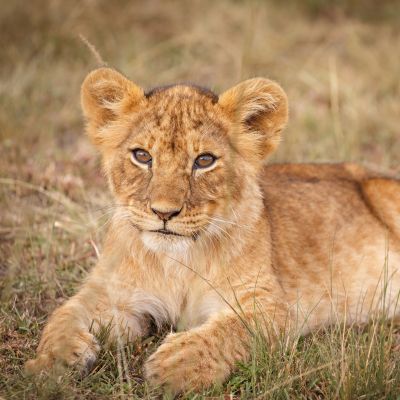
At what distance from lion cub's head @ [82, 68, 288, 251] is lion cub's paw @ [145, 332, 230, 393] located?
0.44 m

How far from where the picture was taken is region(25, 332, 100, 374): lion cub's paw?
3.15 metres

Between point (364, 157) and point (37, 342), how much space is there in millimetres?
3866

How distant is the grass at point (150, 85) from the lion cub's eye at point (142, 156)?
473 millimetres

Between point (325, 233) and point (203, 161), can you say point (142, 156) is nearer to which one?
point (203, 161)

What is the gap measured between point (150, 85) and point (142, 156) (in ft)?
13.1

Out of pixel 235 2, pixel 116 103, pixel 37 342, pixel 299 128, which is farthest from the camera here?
pixel 235 2

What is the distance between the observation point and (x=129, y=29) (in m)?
9.38

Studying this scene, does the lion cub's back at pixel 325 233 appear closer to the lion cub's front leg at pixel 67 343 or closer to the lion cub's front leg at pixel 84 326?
the lion cub's front leg at pixel 84 326

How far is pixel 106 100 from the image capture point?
3.93 m

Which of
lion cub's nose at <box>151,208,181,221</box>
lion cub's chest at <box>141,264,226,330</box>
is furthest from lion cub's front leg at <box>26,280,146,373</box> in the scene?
lion cub's nose at <box>151,208,181,221</box>

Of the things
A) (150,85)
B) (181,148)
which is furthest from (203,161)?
(150,85)

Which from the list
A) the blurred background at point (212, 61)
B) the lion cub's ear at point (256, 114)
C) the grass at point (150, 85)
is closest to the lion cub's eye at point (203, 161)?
the lion cub's ear at point (256, 114)

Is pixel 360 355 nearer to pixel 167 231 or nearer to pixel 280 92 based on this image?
pixel 167 231

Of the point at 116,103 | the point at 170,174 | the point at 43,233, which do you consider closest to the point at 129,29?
the point at 43,233
